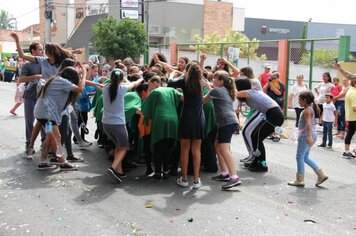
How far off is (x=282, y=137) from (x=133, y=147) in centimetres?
529

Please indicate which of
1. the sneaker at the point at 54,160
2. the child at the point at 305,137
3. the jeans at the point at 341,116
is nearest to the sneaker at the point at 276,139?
the jeans at the point at 341,116

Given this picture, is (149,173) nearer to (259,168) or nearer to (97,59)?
(259,168)

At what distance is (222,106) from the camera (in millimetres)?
6867

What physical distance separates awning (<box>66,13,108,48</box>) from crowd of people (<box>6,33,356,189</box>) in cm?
2972

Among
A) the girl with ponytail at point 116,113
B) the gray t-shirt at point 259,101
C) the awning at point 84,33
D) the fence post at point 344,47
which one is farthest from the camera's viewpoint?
the awning at point 84,33

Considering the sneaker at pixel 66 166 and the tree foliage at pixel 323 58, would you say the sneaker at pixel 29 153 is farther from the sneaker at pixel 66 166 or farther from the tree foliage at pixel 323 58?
the tree foliage at pixel 323 58

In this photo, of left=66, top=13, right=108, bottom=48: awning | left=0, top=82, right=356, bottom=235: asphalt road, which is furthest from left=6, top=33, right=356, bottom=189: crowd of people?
left=66, top=13, right=108, bottom=48: awning

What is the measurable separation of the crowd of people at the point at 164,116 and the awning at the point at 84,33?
29.7 meters

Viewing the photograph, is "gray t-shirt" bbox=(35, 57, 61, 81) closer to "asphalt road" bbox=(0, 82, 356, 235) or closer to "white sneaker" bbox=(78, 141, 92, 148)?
"asphalt road" bbox=(0, 82, 356, 235)

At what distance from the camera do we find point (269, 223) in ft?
17.2

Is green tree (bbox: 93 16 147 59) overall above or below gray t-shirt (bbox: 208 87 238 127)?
above

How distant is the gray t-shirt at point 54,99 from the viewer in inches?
279

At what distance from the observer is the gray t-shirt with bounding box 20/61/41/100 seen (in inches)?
317

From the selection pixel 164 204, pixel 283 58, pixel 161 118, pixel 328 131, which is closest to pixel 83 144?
pixel 161 118
